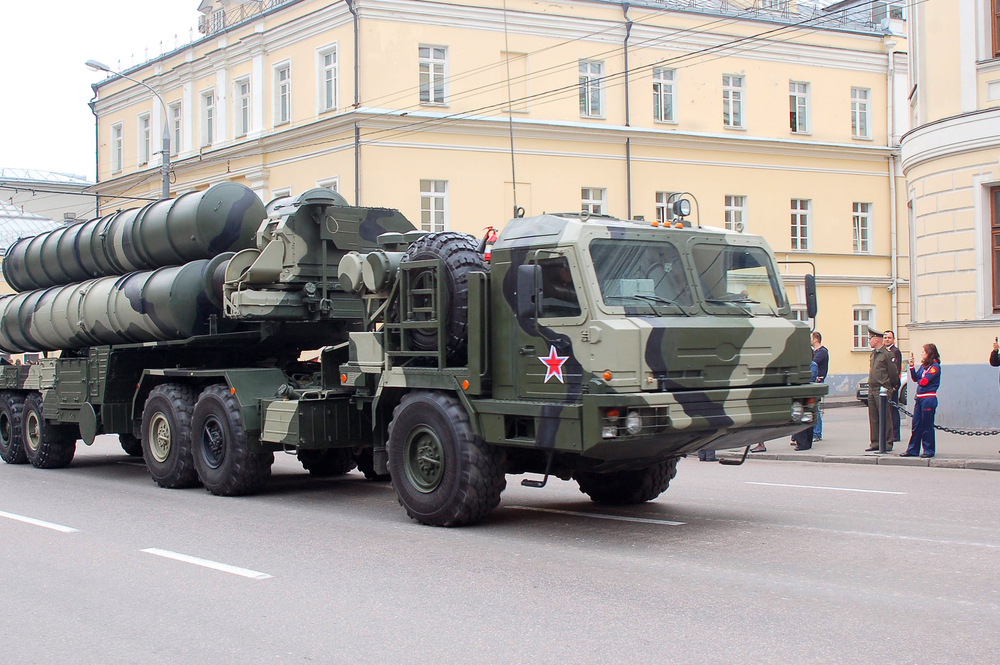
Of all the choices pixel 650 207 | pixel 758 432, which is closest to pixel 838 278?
pixel 650 207

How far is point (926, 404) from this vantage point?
15.6m

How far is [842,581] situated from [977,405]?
1327 cm

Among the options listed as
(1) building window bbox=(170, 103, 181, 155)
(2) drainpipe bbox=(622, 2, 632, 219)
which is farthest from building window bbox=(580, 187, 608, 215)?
(1) building window bbox=(170, 103, 181, 155)

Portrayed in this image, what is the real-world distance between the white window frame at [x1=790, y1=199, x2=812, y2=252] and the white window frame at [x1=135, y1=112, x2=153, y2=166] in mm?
22938

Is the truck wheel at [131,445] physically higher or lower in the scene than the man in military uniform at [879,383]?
lower

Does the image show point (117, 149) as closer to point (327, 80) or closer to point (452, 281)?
point (327, 80)

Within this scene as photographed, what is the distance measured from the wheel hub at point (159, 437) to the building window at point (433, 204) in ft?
58.7

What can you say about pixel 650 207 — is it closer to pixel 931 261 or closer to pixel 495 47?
pixel 495 47

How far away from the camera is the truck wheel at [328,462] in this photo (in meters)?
14.2

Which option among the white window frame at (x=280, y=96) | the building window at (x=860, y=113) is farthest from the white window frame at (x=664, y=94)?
the white window frame at (x=280, y=96)

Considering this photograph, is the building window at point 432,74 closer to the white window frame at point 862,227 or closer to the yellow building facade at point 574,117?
the yellow building facade at point 574,117

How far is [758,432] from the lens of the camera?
9.48 meters

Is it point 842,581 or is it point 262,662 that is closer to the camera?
point 262,662

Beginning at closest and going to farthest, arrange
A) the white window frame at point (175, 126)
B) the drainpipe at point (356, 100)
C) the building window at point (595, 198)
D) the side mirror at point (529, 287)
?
1. the side mirror at point (529, 287)
2. the drainpipe at point (356, 100)
3. the building window at point (595, 198)
4. the white window frame at point (175, 126)
